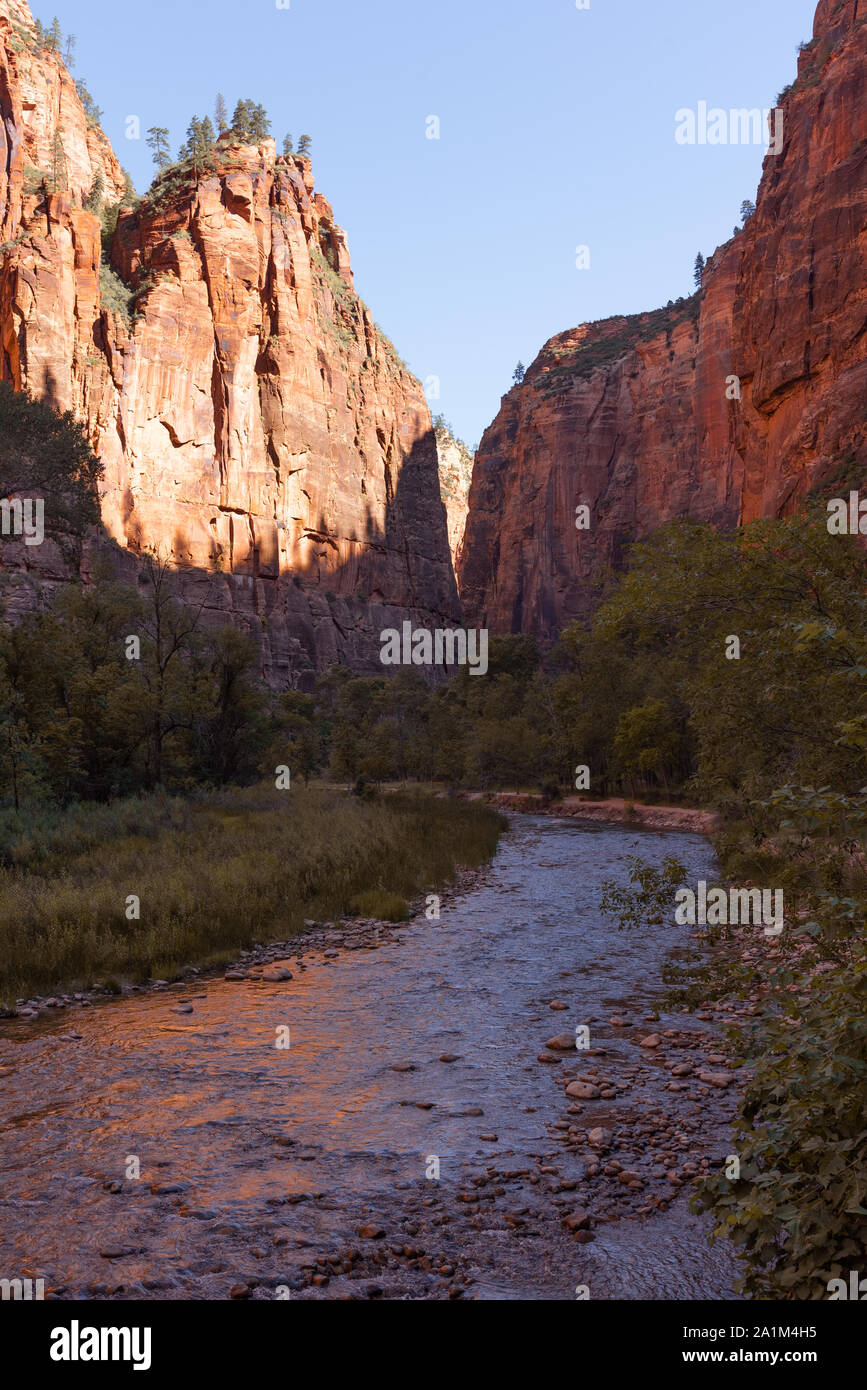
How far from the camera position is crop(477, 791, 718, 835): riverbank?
120 feet

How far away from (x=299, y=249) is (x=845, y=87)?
193ft

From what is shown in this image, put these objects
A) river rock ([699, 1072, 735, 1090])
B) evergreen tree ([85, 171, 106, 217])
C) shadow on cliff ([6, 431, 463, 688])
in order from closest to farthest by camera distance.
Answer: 1. river rock ([699, 1072, 735, 1090])
2. shadow on cliff ([6, 431, 463, 688])
3. evergreen tree ([85, 171, 106, 217])

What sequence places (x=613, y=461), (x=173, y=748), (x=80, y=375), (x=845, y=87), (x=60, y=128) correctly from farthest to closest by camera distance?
(x=613, y=461) < (x=60, y=128) < (x=80, y=375) < (x=845, y=87) < (x=173, y=748)

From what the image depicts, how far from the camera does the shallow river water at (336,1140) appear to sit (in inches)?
209

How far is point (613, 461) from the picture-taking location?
4382 inches

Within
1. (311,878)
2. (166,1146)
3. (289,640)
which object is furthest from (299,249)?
(166,1146)

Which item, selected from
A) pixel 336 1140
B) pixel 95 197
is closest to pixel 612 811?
pixel 336 1140

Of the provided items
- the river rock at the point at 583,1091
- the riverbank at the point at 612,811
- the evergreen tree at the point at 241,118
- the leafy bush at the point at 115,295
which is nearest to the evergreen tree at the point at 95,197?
the leafy bush at the point at 115,295

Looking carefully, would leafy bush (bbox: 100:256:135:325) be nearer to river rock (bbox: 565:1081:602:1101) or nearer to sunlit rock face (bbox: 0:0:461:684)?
sunlit rock face (bbox: 0:0:461:684)

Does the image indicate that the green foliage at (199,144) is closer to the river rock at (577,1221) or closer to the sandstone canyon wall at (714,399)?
the sandstone canyon wall at (714,399)

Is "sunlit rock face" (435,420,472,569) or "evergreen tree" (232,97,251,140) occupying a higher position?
"evergreen tree" (232,97,251,140)

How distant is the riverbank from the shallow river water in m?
23.0

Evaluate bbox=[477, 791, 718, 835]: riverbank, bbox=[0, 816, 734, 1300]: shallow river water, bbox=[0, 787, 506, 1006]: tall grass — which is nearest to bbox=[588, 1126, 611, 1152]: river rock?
bbox=[0, 816, 734, 1300]: shallow river water
